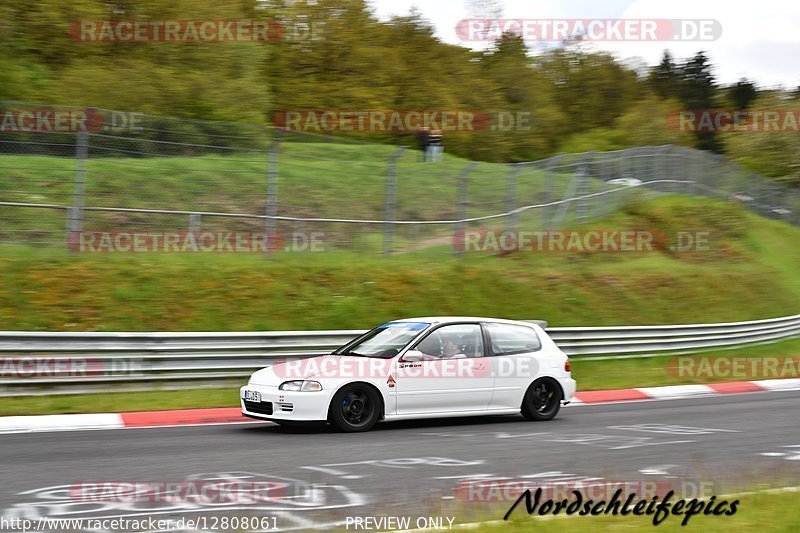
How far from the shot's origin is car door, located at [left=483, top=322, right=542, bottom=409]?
12102 mm

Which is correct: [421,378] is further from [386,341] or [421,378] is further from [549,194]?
[549,194]

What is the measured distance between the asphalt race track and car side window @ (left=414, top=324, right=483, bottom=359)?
0.93 meters

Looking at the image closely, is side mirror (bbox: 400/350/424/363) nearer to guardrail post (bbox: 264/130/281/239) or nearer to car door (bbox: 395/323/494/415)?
car door (bbox: 395/323/494/415)

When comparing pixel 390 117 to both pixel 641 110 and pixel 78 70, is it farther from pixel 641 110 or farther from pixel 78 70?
pixel 641 110

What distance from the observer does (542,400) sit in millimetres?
12672

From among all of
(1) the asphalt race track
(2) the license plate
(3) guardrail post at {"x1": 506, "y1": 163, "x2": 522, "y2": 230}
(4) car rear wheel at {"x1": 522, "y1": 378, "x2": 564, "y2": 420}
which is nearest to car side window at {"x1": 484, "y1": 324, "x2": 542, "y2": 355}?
(4) car rear wheel at {"x1": 522, "y1": 378, "x2": 564, "y2": 420}

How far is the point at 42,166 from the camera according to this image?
53.5 ft

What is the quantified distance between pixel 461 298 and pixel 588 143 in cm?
3980

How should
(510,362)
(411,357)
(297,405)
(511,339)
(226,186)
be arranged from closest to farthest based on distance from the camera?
(297,405)
(411,357)
(510,362)
(511,339)
(226,186)

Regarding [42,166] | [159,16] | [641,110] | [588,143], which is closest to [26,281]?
[42,166]

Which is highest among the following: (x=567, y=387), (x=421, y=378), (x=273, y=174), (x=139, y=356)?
A: (x=273, y=174)

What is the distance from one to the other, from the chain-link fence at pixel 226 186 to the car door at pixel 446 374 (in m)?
6.55

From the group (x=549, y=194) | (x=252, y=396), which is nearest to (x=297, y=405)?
(x=252, y=396)

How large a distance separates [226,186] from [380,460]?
404 inches
